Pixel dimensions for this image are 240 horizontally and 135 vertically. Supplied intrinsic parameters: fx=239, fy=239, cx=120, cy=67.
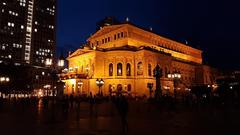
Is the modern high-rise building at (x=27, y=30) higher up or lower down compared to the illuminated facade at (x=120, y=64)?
higher up

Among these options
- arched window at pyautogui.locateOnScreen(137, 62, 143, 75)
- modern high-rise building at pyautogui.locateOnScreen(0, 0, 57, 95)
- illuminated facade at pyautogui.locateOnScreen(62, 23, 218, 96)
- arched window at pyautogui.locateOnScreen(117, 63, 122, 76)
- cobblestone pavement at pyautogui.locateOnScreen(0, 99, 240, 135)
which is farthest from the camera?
modern high-rise building at pyautogui.locateOnScreen(0, 0, 57, 95)

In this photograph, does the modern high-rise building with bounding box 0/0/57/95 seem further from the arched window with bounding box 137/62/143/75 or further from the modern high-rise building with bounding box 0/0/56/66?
the arched window with bounding box 137/62/143/75

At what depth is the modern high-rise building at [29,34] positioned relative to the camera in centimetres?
12800

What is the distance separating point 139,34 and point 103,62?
55.8ft

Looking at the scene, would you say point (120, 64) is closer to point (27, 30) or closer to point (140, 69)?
point (140, 69)

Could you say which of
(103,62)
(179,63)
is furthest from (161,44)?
(103,62)

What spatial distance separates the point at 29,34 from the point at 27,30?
2.53 meters

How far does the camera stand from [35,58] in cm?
14012

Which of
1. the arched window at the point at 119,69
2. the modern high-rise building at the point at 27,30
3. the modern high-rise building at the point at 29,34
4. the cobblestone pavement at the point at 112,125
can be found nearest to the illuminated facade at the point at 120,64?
the arched window at the point at 119,69

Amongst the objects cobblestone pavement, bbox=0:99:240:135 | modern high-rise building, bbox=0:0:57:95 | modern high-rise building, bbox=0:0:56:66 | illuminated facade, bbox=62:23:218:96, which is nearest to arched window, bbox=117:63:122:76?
illuminated facade, bbox=62:23:218:96

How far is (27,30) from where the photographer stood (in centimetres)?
14038

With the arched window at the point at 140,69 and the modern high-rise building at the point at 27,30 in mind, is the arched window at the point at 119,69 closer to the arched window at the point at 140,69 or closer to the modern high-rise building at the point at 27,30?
the arched window at the point at 140,69

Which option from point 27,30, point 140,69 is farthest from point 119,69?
point 27,30

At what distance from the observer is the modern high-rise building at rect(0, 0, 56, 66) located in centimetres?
12938
